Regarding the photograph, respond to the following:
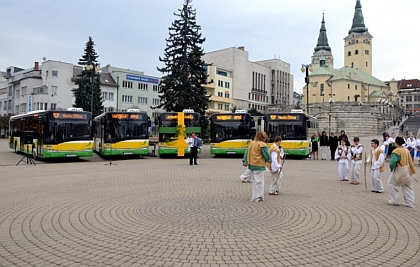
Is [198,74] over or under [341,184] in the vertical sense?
over

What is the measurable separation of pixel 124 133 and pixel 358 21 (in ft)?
401

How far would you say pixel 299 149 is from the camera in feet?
82.7

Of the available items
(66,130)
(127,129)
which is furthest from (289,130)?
(66,130)

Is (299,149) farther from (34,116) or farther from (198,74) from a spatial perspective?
(198,74)

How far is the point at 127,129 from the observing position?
2430 centimetres

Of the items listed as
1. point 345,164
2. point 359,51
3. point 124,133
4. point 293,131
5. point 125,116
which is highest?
point 359,51

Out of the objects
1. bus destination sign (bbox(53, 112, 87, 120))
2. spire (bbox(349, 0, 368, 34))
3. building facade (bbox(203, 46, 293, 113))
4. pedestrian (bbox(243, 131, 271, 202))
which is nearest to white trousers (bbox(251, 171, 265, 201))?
pedestrian (bbox(243, 131, 271, 202))

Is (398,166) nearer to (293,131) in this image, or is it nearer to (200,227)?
(200,227)

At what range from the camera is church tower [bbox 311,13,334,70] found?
135 m

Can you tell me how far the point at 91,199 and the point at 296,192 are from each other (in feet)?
20.8

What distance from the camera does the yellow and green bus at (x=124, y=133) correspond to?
23938 mm

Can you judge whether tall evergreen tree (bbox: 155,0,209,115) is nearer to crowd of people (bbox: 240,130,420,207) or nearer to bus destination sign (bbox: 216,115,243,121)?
bus destination sign (bbox: 216,115,243,121)

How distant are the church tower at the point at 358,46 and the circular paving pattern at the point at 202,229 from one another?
121879 millimetres

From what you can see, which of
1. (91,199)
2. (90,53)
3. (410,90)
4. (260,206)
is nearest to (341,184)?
(260,206)
